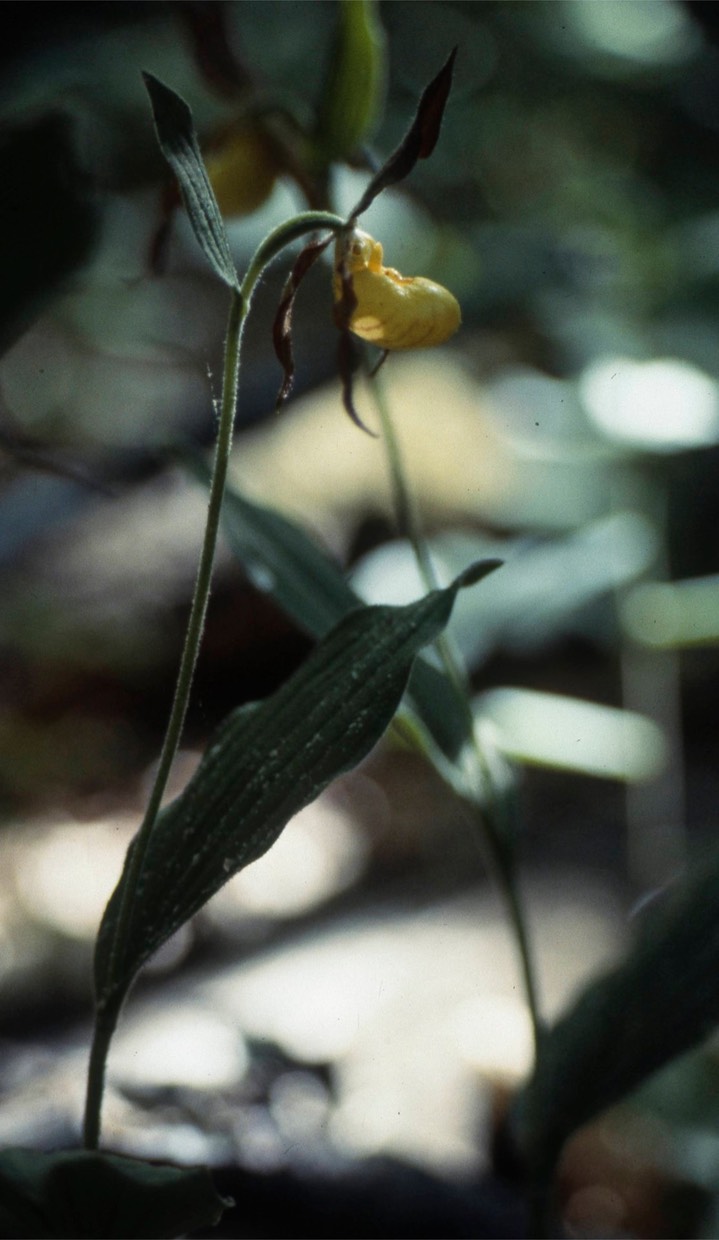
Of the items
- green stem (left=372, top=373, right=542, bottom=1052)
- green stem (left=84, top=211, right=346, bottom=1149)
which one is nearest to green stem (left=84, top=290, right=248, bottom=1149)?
green stem (left=84, top=211, right=346, bottom=1149)

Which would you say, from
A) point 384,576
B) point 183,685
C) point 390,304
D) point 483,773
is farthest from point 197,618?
point 384,576

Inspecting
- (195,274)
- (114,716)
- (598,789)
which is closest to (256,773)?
(114,716)

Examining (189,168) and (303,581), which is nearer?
(189,168)

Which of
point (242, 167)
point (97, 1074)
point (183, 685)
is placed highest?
point (242, 167)

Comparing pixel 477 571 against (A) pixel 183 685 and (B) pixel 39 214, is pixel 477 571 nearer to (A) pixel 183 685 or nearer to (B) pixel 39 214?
(A) pixel 183 685

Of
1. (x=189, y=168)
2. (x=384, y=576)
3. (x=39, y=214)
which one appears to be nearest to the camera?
(x=189, y=168)

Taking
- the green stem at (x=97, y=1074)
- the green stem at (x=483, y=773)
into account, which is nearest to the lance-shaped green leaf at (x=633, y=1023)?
the green stem at (x=483, y=773)

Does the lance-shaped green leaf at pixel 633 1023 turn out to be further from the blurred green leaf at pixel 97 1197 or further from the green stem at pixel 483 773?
the blurred green leaf at pixel 97 1197
